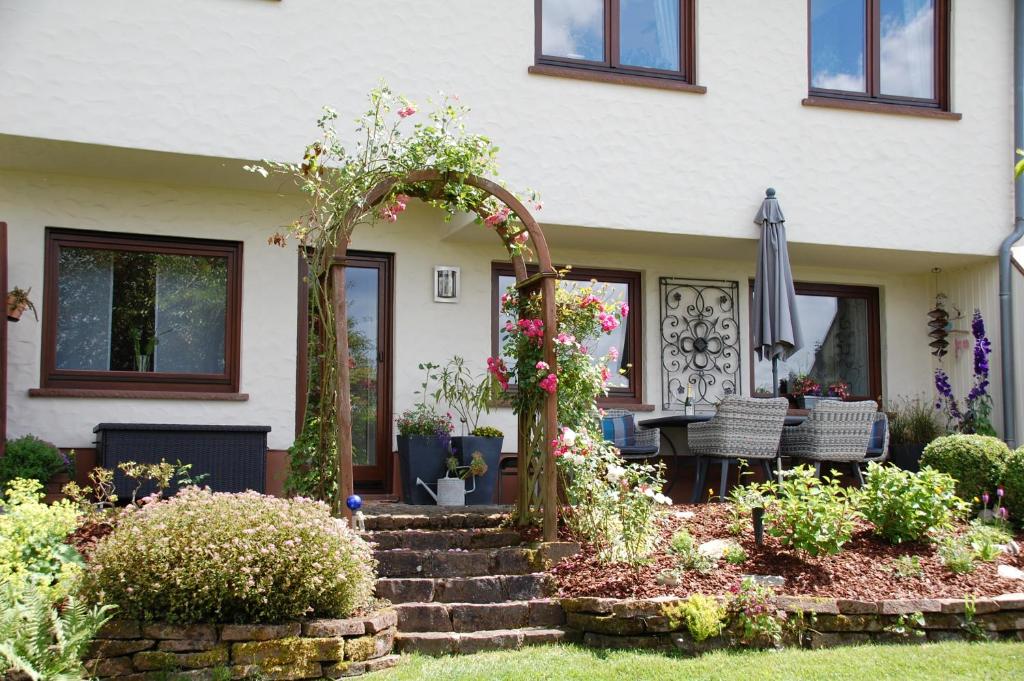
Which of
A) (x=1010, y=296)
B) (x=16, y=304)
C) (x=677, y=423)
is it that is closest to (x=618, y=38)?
(x=677, y=423)

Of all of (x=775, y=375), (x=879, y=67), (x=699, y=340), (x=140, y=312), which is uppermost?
(x=879, y=67)

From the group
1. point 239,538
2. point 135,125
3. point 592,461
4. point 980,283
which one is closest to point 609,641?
point 592,461

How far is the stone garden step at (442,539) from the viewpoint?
6848 mm

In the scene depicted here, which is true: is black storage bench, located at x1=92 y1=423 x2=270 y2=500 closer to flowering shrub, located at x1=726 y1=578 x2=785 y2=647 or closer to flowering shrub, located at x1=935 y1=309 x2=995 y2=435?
flowering shrub, located at x1=726 y1=578 x2=785 y2=647

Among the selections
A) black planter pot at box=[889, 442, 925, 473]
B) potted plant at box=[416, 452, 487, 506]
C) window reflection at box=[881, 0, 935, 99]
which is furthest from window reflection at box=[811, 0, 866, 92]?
potted plant at box=[416, 452, 487, 506]

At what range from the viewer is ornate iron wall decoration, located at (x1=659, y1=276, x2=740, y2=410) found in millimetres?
10398

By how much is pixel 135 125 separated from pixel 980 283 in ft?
26.0

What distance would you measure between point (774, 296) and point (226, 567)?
5.63 metres

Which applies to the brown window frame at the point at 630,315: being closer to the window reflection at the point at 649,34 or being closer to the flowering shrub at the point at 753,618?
the window reflection at the point at 649,34

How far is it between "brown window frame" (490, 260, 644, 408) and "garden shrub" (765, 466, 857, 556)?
3.31m

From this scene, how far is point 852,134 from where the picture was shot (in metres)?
10.0

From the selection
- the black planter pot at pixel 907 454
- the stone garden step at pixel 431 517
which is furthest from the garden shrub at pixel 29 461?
the black planter pot at pixel 907 454

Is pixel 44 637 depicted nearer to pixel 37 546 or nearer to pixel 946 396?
pixel 37 546

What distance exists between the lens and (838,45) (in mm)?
10547
